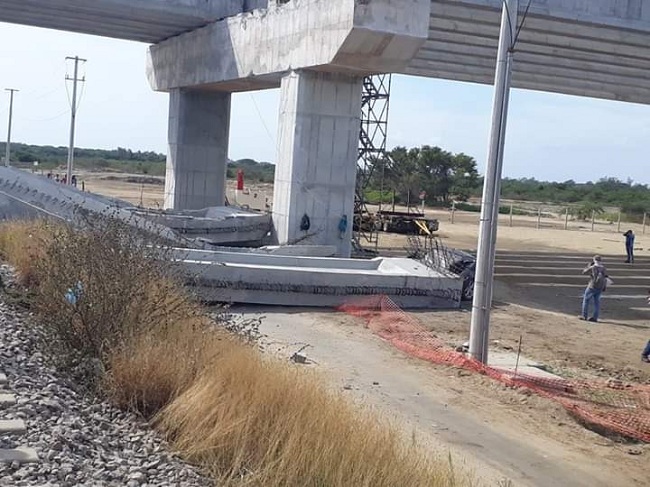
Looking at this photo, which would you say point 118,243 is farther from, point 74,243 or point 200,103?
point 200,103

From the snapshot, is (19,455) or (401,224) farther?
(401,224)

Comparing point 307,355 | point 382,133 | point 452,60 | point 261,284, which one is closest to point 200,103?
point 382,133

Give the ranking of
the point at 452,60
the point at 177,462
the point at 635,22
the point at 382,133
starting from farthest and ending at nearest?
the point at 382,133, the point at 452,60, the point at 635,22, the point at 177,462

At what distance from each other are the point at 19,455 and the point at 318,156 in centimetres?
2024

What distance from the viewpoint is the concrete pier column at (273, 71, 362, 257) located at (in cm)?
2534

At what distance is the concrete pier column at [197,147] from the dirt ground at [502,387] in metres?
13.9

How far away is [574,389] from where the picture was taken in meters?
12.7

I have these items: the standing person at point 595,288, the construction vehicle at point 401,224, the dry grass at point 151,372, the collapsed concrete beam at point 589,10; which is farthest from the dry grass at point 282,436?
the construction vehicle at point 401,224

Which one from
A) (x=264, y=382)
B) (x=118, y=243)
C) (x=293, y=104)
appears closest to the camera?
(x=264, y=382)

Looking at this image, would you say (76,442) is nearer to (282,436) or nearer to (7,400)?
(7,400)

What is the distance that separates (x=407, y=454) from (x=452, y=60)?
96.1 ft

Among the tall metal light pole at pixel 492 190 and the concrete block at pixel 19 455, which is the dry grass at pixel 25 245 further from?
the tall metal light pole at pixel 492 190

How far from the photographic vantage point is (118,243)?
31.1ft

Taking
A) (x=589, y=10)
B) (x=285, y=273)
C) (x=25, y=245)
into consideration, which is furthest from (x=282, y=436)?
(x=589, y=10)
